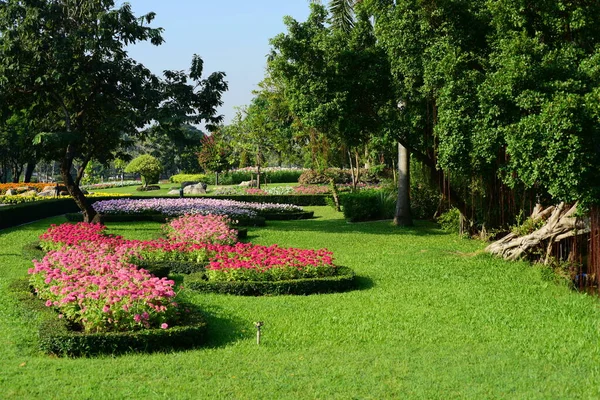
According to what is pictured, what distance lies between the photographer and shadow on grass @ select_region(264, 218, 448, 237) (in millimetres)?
17419

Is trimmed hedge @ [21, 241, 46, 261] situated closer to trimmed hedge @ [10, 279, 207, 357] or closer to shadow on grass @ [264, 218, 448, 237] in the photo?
trimmed hedge @ [10, 279, 207, 357]

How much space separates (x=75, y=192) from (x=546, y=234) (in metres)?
11.4

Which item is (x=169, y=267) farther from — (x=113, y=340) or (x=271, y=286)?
(x=113, y=340)

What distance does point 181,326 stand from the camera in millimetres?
7457

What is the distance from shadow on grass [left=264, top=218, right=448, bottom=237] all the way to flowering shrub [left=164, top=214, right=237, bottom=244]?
3.33 meters

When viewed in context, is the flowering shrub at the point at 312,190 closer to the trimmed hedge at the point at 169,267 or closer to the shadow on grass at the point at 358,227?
the shadow on grass at the point at 358,227

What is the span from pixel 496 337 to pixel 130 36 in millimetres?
13199

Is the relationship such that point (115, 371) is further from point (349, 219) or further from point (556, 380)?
point (349, 219)

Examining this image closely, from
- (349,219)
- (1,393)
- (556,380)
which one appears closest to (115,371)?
(1,393)

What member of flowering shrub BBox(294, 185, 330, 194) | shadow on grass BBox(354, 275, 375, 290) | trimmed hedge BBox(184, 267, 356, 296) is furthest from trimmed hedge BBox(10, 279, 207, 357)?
flowering shrub BBox(294, 185, 330, 194)

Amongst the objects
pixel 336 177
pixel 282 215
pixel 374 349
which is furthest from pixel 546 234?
pixel 336 177

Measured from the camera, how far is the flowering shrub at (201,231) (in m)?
13.8

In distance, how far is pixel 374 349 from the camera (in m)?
7.16

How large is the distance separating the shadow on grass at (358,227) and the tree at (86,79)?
373 centimetres
